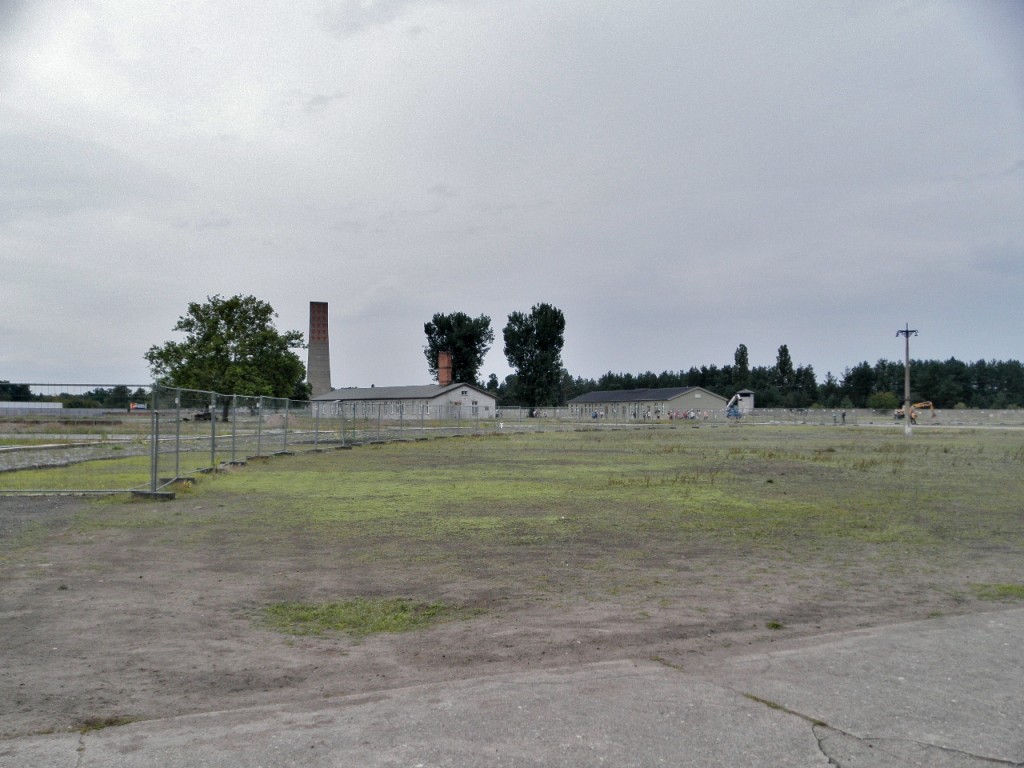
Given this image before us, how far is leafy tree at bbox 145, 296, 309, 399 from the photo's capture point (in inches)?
2643

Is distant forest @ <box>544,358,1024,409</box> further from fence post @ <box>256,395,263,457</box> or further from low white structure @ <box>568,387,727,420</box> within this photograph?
fence post @ <box>256,395,263,457</box>

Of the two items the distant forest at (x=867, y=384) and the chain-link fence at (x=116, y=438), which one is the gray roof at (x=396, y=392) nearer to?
the distant forest at (x=867, y=384)

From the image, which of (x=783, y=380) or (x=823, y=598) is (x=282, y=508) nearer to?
(x=823, y=598)

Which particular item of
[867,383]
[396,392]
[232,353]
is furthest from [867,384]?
[232,353]

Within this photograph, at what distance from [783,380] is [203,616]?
17379 centimetres

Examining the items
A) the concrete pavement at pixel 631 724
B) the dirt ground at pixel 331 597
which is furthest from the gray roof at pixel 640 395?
the concrete pavement at pixel 631 724

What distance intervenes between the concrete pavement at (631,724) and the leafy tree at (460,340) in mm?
118795

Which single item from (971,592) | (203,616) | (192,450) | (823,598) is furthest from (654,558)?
(192,450)

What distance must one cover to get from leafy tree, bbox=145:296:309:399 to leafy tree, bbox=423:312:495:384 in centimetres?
5308

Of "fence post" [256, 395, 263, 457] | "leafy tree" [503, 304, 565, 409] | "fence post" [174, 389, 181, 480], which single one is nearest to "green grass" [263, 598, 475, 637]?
"fence post" [174, 389, 181, 480]

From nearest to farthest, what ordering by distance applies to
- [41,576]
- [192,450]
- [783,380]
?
[41,576]
[192,450]
[783,380]

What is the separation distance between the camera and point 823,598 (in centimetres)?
728

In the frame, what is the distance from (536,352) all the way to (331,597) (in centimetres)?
10849

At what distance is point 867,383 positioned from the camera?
15912 cm
